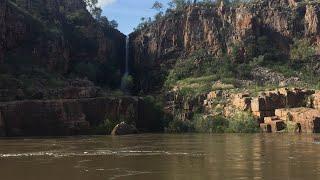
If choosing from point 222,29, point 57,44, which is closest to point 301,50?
point 222,29

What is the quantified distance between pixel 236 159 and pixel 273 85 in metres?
54.3

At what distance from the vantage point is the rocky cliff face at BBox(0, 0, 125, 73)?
75.8m

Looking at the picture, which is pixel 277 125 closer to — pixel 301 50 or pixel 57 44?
pixel 301 50

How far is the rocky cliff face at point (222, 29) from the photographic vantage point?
84.6 meters

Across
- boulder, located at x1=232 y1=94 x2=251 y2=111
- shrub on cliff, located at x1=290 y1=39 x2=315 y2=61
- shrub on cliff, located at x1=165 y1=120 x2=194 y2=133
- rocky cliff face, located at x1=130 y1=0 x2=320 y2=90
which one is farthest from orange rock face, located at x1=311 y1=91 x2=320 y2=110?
rocky cliff face, located at x1=130 y1=0 x2=320 y2=90

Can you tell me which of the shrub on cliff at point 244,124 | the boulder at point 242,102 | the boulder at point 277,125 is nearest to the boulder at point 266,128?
the boulder at point 277,125

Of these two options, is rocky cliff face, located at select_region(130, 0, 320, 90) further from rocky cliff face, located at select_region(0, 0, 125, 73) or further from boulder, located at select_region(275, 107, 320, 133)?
boulder, located at select_region(275, 107, 320, 133)

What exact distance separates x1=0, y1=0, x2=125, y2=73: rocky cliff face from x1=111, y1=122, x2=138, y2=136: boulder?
26.6m

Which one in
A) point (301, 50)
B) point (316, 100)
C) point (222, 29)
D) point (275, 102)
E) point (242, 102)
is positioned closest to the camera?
point (316, 100)

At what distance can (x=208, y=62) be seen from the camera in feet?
279

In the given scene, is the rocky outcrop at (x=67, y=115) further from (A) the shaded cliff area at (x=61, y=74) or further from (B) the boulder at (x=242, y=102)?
(B) the boulder at (x=242, y=102)

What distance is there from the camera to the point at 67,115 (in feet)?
182

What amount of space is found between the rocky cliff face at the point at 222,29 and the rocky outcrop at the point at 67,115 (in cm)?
2670

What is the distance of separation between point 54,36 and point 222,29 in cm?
2842
